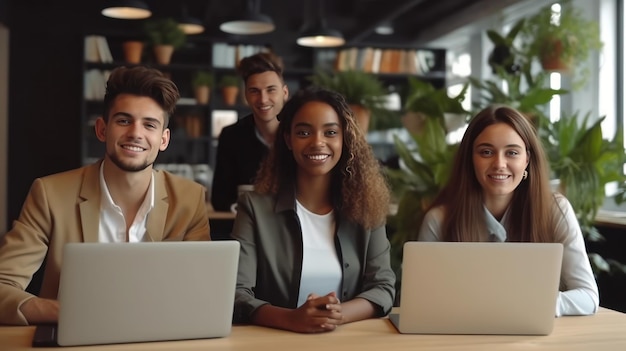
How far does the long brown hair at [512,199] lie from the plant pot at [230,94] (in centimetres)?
510

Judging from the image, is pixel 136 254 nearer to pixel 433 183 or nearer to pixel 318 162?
pixel 318 162

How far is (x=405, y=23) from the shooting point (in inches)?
328

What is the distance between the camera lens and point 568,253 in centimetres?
210

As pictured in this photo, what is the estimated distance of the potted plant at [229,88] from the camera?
712cm

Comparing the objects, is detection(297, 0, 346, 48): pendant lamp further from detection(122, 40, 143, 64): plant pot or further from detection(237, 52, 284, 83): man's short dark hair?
detection(237, 52, 284, 83): man's short dark hair

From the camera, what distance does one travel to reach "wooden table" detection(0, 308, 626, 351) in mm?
1529

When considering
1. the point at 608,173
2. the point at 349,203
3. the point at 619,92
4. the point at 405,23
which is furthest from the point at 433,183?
the point at 405,23

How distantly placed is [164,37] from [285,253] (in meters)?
5.38

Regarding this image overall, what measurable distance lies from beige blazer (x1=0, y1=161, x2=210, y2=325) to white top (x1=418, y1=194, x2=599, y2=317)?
30.2 inches

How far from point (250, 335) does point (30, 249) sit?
678 millimetres

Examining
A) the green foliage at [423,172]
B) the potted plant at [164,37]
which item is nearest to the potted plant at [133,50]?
the potted plant at [164,37]

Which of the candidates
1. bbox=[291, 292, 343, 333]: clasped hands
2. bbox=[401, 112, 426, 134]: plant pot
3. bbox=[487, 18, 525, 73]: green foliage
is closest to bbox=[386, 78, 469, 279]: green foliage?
bbox=[401, 112, 426, 134]: plant pot

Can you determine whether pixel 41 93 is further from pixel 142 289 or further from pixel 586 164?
pixel 142 289

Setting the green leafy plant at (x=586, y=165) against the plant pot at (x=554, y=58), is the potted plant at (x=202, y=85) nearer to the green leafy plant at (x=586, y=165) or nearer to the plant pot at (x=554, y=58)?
the plant pot at (x=554, y=58)
